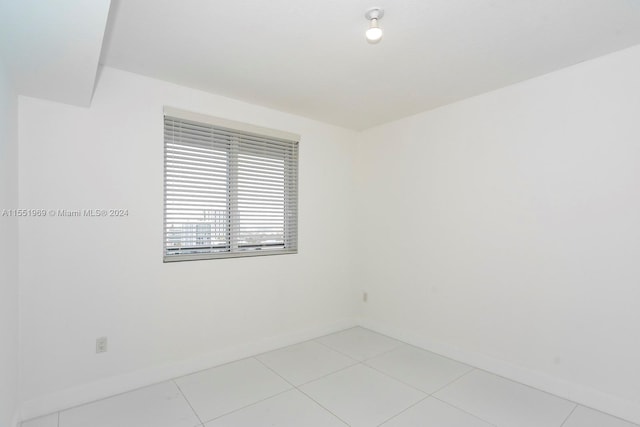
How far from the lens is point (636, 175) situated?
2.11 metres

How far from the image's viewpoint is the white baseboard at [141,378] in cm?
212

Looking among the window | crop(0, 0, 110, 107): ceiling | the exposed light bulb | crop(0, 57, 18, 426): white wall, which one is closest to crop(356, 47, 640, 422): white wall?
the window

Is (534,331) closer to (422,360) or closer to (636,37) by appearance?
(422,360)

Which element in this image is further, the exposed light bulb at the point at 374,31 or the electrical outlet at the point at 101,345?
the electrical outlet at the point at 101,345

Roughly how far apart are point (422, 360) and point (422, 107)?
252cm

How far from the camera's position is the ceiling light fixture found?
5.72ft

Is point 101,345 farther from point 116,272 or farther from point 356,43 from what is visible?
point 356,43

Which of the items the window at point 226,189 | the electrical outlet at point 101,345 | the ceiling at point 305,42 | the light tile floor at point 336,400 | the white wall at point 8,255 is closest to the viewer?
the ceiling at point 305,42

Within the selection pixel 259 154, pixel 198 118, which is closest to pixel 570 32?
pixel 259 154

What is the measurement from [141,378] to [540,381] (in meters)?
3.15

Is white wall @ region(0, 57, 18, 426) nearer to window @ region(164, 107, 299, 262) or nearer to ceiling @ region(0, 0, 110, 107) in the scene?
ceiling @ region(0, 0, 110, 107)

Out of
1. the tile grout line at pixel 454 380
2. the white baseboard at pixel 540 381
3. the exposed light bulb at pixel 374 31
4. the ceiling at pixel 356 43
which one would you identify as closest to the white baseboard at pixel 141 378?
the white baseboard at pixel 540 381

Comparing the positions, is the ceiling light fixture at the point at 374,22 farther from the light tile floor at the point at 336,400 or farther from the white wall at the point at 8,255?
the light tile floor at the point at 336,400

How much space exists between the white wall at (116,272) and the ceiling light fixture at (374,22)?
5.36ft
